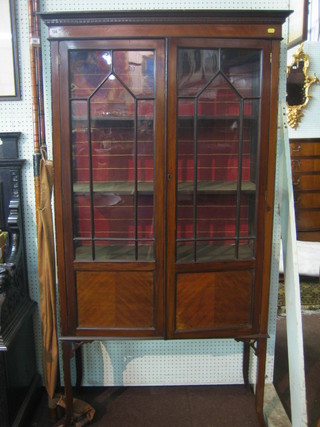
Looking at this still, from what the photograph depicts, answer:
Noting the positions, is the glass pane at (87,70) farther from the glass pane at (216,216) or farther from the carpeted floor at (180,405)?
the carpeted floor at (180,405)

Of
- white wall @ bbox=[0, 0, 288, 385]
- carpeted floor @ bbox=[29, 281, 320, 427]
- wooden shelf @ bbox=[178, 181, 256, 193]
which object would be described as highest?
wooden shelf @ bbox=[178, 181, 256, 193]

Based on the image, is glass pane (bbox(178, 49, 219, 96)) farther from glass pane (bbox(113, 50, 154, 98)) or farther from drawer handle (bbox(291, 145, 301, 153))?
drawer handle (bbox(291, 145, 301, 153))

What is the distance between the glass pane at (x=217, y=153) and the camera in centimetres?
182

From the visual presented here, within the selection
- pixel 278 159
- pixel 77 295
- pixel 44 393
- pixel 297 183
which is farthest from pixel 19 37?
pixel 297 183

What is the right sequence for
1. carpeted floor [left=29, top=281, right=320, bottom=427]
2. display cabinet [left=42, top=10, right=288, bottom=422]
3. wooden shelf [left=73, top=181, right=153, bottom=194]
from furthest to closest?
1. carpeted floor [left=29, top=281, right=320, bottom=427]
2. wooden shelf [left=73, top=181, right=153, bottom=194]
3. display cabinet [left=42, top=10, right=288, bottom=422]

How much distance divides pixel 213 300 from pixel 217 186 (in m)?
0.57

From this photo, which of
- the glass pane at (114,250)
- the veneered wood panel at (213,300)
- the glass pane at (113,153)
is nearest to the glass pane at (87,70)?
the glass pane at (113,153)

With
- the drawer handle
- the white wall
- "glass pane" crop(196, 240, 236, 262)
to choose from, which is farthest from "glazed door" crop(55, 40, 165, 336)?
the drawer handle

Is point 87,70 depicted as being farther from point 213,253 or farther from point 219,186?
point 213,253

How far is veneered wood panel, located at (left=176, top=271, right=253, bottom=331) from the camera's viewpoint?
1.93 metres

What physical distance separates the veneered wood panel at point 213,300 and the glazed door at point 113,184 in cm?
12

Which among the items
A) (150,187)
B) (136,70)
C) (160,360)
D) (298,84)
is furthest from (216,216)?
(298,84)

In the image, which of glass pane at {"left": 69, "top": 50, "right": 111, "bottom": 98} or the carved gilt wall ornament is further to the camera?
the carved gilt wall ornament

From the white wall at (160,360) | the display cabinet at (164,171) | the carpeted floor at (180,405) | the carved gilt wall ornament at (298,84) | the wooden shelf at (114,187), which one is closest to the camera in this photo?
the display cabinet at (164,171)
